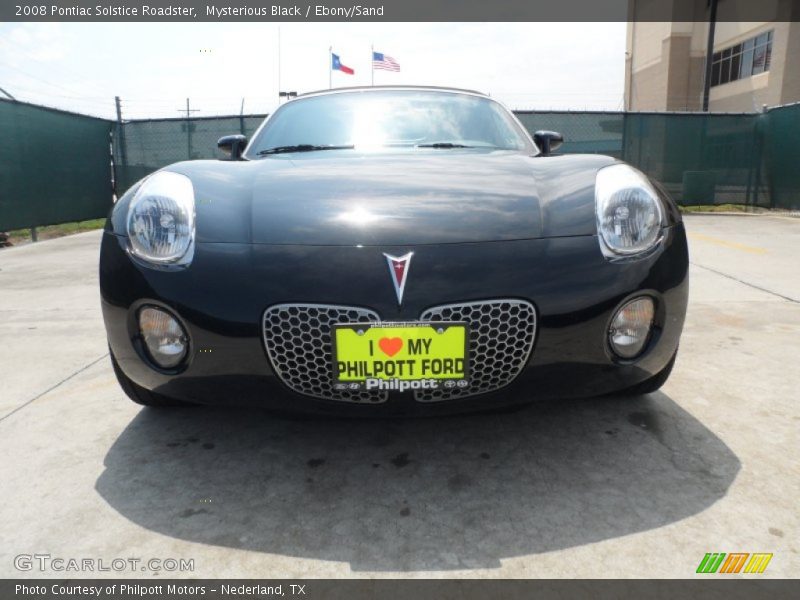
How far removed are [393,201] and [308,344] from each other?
1.55ft

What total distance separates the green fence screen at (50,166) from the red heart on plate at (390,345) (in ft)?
24.9

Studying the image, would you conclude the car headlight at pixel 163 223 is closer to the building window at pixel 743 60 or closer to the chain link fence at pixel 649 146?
the chain link fence at pixel 649 146

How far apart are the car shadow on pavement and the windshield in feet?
3.78

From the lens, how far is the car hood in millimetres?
1562

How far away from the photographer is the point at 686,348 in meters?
2.77

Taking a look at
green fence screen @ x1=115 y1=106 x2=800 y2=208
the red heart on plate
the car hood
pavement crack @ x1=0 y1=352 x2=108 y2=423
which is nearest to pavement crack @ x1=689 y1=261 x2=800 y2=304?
the car hood

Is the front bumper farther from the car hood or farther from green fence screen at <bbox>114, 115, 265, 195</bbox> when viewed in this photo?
green fence screen at <bbox>114, 115, 265, 195</bbox>

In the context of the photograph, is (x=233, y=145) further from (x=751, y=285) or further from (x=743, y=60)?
(x=743, y=60)

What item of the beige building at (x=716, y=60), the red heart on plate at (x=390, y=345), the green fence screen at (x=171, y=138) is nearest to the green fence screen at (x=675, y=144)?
the green fence screen at (x=171, y=138)

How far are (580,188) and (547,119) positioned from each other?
9.97 m

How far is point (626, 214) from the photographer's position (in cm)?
165

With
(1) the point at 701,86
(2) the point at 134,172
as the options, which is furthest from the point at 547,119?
(1) the point at 701,86

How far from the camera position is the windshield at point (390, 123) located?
251 cm

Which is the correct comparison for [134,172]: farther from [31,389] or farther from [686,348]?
[686,348]
